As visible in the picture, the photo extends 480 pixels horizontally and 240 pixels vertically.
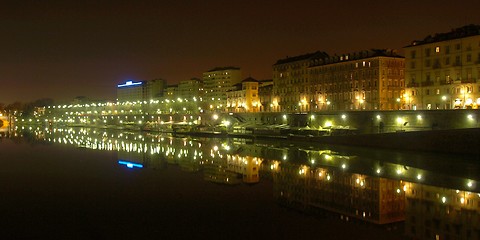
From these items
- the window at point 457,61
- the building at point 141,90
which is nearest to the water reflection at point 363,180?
the window at point 457,61

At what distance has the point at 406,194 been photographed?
739 inches

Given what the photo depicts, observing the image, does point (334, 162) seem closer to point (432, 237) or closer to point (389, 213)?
point (389, 213)

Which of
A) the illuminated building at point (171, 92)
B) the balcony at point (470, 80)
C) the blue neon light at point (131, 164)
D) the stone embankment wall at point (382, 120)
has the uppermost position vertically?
the illuminated building at point (171, 92)

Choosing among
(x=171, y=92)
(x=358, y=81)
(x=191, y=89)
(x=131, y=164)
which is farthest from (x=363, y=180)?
(x=171, y=92)

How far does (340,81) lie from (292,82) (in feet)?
41.1

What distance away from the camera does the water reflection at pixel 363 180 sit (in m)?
15.2

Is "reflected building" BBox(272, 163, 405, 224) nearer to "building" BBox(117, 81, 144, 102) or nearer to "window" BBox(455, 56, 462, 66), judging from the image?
"window" BBox(455, 56, 462, 66)

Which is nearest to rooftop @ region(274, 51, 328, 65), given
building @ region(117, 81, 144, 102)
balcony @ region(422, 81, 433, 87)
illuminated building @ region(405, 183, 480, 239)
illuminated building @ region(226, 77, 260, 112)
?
illuminated building @ region(226, 77, 260, 112)

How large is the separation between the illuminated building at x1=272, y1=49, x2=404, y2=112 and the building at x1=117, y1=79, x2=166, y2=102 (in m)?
75.7

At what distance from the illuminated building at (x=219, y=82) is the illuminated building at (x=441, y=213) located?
9760 cm

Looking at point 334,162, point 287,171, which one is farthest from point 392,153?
point 287,171

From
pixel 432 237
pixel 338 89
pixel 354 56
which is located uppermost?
pixel 354 56

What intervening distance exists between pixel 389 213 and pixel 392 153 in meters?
18.7

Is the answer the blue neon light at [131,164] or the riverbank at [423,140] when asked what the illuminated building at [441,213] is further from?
the blue neon light at [131,164]
